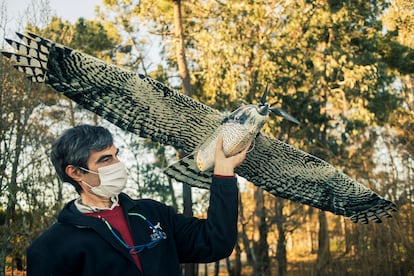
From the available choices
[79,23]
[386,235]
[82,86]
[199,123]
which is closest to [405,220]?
[386,235]

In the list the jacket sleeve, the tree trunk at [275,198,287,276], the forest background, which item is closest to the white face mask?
the jacket sleeve

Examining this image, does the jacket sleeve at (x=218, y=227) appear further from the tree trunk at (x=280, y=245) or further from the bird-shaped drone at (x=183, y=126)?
the tree trunk at (x=280, y=245)

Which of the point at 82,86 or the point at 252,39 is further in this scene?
the point at 252,39

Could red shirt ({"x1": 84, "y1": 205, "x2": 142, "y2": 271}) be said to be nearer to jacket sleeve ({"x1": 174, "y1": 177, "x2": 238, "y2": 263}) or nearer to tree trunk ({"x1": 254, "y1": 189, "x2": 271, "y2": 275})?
jacket sleeve ({"x1": 174, "y1": 177, "x2": 238, "y2": 263})

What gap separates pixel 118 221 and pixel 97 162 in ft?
0.91

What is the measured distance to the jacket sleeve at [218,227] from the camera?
1931 mm

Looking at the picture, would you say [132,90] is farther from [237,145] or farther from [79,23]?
[79,23]

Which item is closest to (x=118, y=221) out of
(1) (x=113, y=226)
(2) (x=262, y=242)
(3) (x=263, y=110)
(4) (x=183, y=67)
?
(1) (x=113, y=226)

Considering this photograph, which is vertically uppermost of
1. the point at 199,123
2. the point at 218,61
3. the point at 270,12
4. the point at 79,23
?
the point at 79,23

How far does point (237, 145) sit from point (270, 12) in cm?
1171

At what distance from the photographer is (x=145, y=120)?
3.30 m

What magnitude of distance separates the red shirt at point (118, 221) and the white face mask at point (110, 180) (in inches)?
3.1

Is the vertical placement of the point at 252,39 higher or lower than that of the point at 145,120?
higher

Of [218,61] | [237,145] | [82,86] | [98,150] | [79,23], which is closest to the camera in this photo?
[98,150]
